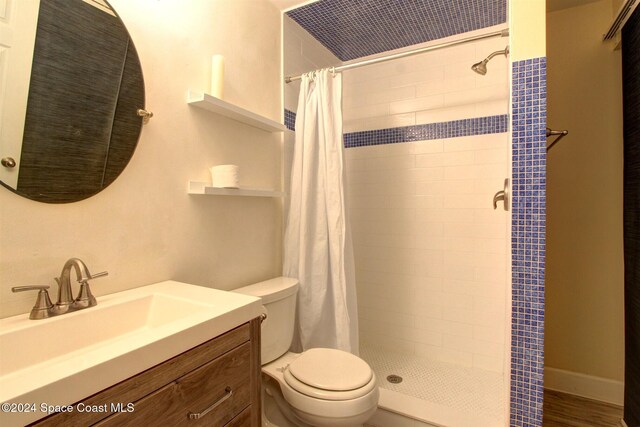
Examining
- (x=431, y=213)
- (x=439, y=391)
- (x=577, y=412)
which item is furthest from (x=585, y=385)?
(x=431, y=213)

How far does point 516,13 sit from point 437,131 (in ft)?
3.47

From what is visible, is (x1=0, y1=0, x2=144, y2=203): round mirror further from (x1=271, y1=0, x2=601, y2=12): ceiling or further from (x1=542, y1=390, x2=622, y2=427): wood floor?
(x1=542, y1=390, x2=622, y2=427): wood floor

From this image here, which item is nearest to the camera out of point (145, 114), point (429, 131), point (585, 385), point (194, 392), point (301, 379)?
point (194, 392)

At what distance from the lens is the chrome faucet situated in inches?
34.1

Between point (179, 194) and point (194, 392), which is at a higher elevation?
point (179, 194)

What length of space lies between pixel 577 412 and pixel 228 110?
2603mm

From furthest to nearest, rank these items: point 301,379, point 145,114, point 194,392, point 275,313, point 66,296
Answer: point 275,313 → point 301,379 → point 145,114 → point 66,296 → point 194,392

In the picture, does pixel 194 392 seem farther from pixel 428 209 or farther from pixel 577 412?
pixel 577 412

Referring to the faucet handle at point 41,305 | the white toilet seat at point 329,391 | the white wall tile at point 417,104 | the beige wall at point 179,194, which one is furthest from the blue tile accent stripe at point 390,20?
the white toilet seat at point 329,391

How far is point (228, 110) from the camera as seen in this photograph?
1.48m

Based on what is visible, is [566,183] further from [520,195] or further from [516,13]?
[516,13]

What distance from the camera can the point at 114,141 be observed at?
3.67ft

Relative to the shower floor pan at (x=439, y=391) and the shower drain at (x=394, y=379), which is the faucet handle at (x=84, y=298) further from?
the shower drain at (x=394, y=379)

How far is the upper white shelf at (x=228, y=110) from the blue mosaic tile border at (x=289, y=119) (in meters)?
0.21
